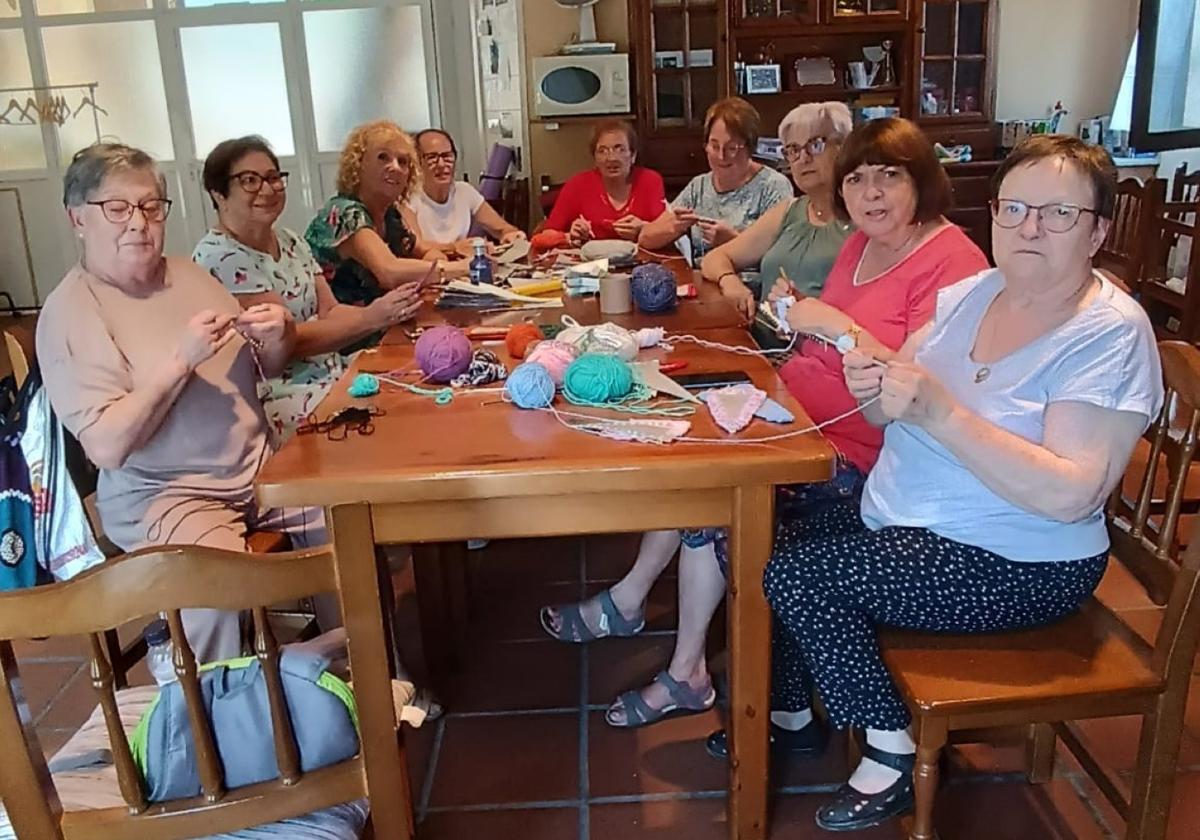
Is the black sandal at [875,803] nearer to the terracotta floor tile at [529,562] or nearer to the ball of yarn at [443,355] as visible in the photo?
the ball of yarn at [443,355]

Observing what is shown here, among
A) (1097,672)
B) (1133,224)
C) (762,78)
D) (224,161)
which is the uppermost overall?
(762,78)

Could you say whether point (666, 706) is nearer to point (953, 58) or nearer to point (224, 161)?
point (224, 161)

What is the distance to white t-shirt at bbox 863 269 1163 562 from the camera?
4.59 feet

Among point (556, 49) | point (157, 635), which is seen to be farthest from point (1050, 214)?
point (556, 49)

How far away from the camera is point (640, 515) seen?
1.48m

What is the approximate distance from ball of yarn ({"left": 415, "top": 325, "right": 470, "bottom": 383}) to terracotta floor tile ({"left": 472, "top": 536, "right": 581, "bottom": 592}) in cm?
108

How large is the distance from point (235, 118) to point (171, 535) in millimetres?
5290

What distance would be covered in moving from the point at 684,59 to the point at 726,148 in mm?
2147

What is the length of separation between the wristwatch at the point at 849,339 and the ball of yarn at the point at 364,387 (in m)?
0.77

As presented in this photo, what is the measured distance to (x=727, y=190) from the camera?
3531 mm

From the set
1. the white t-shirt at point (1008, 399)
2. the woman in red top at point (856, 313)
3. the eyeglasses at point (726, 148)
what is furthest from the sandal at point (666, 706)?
the eyeglasses at point (726, 148)

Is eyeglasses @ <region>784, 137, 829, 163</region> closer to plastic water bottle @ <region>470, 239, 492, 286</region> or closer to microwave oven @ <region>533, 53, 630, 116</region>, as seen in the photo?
plastic water bottle @ <region>470, 239, 492, 286</region>

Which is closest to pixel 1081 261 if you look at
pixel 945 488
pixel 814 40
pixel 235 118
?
pixel 945 488

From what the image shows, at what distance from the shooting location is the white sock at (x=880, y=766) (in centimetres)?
172
